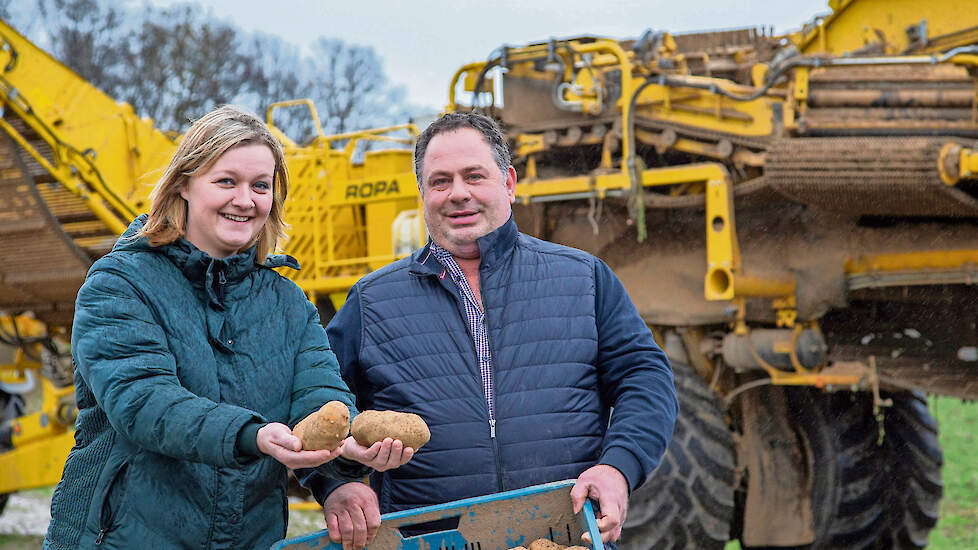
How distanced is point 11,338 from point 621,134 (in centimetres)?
543

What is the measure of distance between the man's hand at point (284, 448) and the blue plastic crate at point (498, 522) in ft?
1.58

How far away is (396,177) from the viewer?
24.6 ft

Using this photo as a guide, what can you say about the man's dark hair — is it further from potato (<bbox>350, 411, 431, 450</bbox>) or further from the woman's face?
potato (<bbox>350, 411, 431, 450</bbox>)

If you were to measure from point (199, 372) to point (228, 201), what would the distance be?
385 mm

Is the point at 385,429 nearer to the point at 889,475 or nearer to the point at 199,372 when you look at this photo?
the point at 199,372

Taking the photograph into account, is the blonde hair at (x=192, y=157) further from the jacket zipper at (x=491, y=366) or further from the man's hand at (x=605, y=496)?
the man's hand at (x=605, y=496)

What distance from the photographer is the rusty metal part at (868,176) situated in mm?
4992

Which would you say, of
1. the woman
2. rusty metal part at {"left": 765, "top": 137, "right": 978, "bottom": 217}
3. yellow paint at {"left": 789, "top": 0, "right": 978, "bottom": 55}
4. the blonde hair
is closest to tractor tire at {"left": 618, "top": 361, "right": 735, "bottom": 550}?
rusty metal part at {"left": 765, "top": 137, "right": 978, "bottom": 217}

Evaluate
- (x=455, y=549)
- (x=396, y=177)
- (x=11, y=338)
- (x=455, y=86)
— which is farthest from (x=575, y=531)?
(x=11, y=338)

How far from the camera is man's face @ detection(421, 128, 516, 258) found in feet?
9.60

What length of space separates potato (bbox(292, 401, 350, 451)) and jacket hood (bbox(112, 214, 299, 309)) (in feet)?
1.29

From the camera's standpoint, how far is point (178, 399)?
7.22ft

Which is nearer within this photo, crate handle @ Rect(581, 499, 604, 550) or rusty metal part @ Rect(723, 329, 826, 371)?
crate handle @ Rect(581, 499, 604, 550)

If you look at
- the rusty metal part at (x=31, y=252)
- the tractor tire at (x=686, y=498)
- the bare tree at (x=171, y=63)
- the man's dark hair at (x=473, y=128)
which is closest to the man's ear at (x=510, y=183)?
the man's dark hair at (x=473, y=128)
